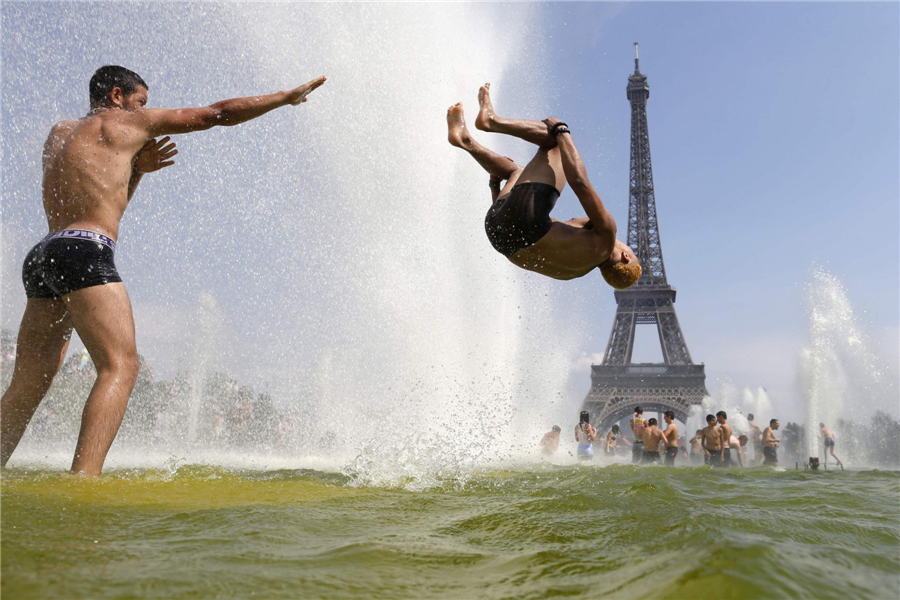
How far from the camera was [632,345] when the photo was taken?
5122cm

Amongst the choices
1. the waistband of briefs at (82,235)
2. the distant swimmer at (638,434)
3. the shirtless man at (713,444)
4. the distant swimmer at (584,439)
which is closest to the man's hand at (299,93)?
the waistband of briefs at (82,235)

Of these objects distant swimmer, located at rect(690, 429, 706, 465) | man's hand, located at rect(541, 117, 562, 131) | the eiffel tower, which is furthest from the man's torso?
the eiffel tower

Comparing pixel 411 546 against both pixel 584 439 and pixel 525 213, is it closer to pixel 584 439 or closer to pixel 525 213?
pixel 525 213

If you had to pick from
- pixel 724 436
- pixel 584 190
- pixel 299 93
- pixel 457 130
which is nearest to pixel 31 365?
pixel 299 93

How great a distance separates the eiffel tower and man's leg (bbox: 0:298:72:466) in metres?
42.1

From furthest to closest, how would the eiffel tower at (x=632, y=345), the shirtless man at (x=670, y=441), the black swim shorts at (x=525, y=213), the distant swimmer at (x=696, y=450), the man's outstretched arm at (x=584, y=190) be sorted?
the eiffel tower at (x=632, y=345) → the distant swimmer at (x=696, y=450) → the shirtless man at (x=670, y=441) → the black swim shorts at (x=525, y=213) → the man's outstretched arm at (x=584, y=190)

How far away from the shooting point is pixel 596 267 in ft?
15.4

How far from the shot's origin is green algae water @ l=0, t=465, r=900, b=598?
148 centimetres

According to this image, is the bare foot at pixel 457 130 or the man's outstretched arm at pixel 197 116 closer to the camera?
the man's outstretched arm at pixel 197 116

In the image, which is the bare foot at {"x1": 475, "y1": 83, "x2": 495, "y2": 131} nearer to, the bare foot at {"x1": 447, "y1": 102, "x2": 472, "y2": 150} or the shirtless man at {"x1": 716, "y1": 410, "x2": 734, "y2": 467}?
the bare foot at {"x1": 447, "y1": 102, "x2": 472, "y2": 150}

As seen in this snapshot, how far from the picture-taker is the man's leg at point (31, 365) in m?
3.63

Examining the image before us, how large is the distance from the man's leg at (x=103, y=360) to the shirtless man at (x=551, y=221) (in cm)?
265

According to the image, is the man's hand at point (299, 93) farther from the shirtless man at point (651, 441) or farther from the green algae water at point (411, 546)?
the shirtless man at point (651, 441)

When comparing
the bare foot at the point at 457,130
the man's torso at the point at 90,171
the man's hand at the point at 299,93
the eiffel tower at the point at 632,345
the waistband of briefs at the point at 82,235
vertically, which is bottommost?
the waistband of briefs at the point at 82,235
